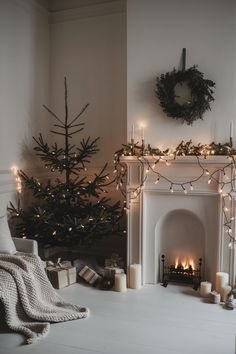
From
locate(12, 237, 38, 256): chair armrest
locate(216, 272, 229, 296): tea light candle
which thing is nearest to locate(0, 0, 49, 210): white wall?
locate(12, 237, 38, 256): chair armrest

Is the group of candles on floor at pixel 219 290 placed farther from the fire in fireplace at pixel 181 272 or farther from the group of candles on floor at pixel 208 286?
the fire in fireplace at pixel 181 272

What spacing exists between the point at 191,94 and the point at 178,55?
441 mm

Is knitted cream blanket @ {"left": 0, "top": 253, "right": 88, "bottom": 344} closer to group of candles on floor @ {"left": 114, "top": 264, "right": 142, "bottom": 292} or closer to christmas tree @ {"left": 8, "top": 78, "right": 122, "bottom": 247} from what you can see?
group of candles on floor @ {"left": 114, "top": 264, "right": 142, "bottom": 292}

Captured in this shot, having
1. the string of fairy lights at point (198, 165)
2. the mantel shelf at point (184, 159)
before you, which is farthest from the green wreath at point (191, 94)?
the mantel shelf at point (184, 159)

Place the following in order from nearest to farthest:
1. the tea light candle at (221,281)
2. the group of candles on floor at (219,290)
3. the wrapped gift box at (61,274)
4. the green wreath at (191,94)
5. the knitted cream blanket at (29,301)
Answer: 1. the knitted cream blanket at (29,301)
2. the group of candles on floor at (219,290)
3. the tea light candle at (221,281)
4. the green wreath at (191,94)
5. the wrapped gift box at (61,274)

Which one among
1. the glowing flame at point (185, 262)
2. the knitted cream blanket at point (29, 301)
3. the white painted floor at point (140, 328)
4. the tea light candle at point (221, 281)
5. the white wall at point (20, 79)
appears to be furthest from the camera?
the white wall at point (20, 79)

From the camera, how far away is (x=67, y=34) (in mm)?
4602

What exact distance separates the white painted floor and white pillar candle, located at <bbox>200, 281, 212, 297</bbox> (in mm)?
78

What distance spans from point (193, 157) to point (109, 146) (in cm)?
134

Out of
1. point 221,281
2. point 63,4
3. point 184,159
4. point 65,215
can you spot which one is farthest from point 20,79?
point 221,281

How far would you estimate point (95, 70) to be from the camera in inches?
177

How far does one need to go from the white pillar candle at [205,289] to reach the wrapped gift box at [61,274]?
133cm

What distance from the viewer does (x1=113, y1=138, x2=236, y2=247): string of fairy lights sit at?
11.4ft

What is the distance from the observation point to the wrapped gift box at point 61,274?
3.65 metres
